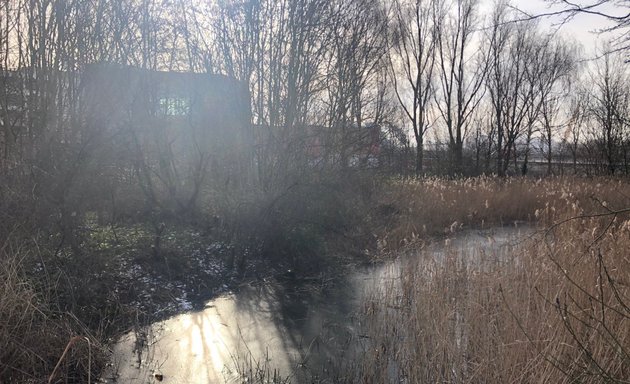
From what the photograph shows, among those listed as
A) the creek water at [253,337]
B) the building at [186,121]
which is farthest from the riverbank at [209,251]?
the building at [186,121]

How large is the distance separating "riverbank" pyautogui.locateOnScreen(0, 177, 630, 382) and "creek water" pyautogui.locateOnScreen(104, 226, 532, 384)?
31 cm

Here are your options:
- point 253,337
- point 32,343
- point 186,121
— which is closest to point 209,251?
point 186,121

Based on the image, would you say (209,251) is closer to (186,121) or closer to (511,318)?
(186,121)

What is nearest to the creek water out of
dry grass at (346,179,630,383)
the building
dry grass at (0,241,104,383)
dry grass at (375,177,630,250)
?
dry grass at (0,241,104,383)

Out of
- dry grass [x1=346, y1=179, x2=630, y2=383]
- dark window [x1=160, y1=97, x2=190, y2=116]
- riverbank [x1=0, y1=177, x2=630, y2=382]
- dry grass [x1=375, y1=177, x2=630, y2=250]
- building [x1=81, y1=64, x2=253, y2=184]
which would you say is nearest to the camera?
dry grass [x1=346, y1=179, x2=630, y2=383]

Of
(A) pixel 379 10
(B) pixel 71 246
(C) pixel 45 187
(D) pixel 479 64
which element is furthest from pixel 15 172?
(D) pixel 479 64

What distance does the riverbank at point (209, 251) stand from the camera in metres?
4.41

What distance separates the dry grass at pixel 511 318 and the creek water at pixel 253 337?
0.42 metres

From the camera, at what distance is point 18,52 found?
8242 millimetres

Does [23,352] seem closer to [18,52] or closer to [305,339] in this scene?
[305,339]

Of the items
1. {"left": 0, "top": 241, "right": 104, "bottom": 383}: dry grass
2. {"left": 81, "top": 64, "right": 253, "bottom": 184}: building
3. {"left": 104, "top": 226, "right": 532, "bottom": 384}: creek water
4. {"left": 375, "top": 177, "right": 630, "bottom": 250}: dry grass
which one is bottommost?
{"left": 104, "top": 226, "right": 532, "bottom": 384}: creek water

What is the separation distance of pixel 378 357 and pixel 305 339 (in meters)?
1.29

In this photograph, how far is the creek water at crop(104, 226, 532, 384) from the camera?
4.51 metres

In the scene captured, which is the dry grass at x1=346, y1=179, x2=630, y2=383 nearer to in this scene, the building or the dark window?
the building
